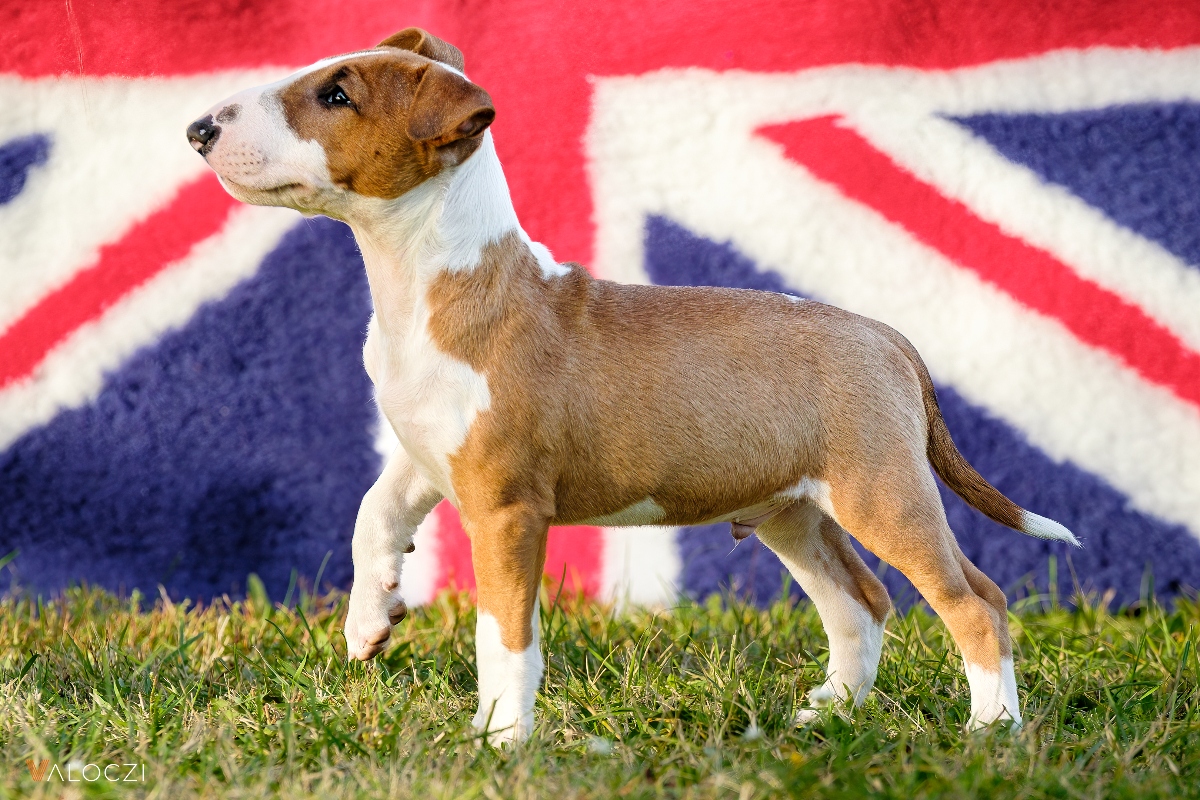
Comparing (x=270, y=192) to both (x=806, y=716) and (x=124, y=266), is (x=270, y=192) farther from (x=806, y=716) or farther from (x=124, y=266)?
(x=124, y=266)

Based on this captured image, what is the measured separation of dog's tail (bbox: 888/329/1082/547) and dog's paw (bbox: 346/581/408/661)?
4.41 ft

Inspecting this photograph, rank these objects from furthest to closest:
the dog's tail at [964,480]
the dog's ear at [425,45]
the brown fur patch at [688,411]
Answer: the dog's tail at [964,480] < the dog's ear at [425,45] < the brown fur patch at [688,411]

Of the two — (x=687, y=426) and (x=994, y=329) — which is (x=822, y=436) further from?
(x=994, y=329)

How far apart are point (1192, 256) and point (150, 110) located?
3.56m

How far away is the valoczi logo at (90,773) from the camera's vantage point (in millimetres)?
2213

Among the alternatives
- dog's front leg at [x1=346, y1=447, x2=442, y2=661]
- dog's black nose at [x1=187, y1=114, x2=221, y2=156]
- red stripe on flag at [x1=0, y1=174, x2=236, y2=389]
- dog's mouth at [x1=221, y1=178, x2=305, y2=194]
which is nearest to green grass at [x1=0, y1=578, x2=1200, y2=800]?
dog's front leg at [x1=346, y1=447, x2=442, y2=661]

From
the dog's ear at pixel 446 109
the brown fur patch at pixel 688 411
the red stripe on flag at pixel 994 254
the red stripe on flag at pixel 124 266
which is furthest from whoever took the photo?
the red stripe on flag at pixel 124 266

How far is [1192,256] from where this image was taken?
397 cm

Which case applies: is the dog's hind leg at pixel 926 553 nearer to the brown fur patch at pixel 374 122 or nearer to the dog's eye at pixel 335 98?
the brown fur patch at pixel 374 122

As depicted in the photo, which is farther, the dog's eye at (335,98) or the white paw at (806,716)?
the white paw at (806,716)

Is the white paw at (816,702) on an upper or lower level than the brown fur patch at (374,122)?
lower

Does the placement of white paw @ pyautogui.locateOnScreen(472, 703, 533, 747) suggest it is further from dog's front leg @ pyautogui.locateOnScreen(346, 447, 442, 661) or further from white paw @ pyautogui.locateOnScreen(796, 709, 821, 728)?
white paw @ pyautogui.locateOnScreen(796, 709, 821, 728)

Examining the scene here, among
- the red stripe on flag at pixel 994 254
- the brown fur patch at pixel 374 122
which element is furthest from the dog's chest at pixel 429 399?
the red stripe on flag at pixel 994 254

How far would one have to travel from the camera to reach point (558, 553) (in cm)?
424
